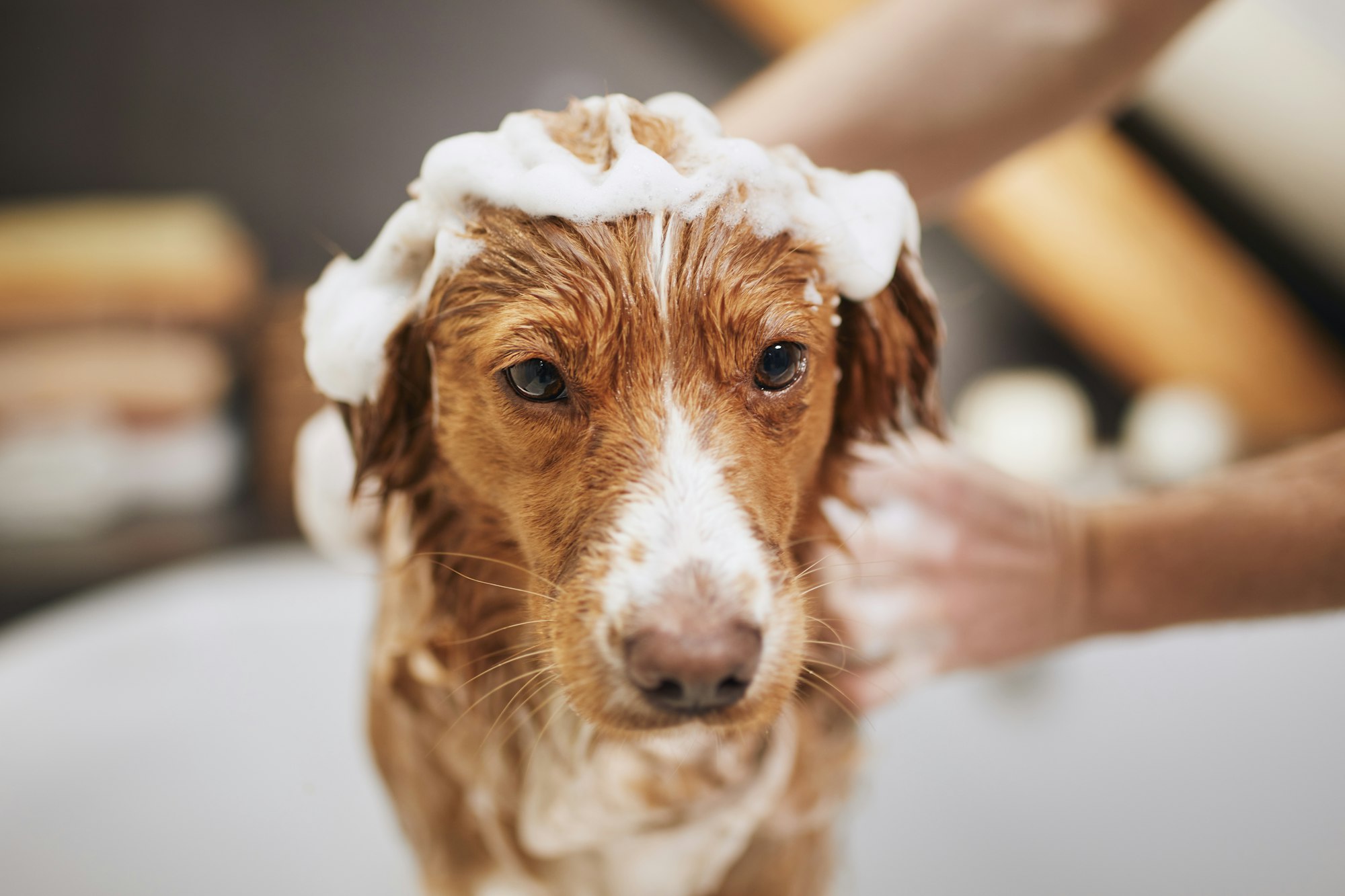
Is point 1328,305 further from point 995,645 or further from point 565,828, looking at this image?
point 565,828

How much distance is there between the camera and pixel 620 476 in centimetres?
44

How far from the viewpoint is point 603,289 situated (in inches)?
17.4

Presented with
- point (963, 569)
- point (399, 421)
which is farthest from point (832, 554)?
point (399, 421)

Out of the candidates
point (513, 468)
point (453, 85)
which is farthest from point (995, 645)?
point (453, 85)

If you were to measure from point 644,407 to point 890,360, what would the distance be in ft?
0.59

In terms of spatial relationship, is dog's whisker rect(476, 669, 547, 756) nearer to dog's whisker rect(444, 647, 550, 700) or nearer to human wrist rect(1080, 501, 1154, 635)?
dog's whisker rect(444, 647, 550, 700)

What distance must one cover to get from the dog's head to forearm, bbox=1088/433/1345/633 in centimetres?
37

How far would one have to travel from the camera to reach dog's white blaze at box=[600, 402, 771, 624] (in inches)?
16.0

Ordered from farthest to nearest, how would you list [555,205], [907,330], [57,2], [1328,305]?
[1328,305] → [57,2] → [907,330] → [555,205]

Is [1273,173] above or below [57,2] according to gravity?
above

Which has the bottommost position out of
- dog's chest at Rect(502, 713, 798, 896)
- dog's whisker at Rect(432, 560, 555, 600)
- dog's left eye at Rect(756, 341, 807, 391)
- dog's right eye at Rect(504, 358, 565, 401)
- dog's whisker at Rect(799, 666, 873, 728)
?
dog's chest at Rect(502, 713, 798, 896)

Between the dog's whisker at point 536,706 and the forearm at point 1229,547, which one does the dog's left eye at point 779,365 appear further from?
the forearm at point 1229,547

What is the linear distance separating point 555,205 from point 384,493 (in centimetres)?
23

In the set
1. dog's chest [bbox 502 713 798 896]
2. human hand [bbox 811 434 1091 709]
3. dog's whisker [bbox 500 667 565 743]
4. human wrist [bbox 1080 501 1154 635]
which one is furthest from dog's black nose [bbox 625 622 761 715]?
human wrist [bbox 1080 501 1154 635]
